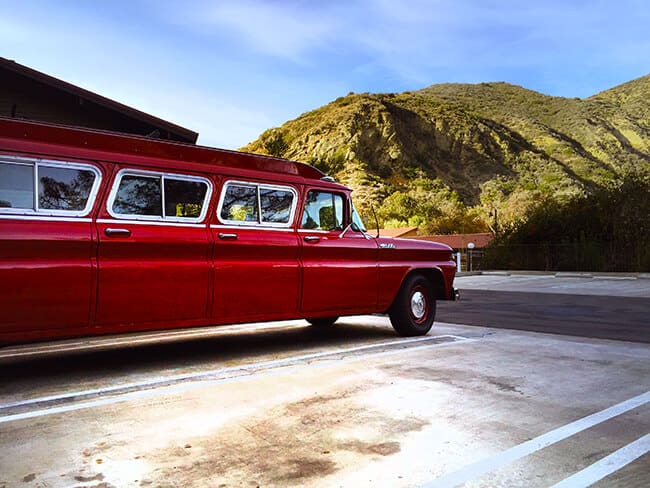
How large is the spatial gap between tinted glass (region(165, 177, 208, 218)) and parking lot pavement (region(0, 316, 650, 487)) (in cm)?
156

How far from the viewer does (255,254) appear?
6.38 meters

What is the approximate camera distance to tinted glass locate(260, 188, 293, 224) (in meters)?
6.68

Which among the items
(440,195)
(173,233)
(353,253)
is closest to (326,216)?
(353,253)

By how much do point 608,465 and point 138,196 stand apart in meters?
4.46

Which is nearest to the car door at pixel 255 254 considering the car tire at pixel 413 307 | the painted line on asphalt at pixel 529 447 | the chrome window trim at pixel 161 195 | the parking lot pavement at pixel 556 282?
the chrome window trim at pixel 161 195

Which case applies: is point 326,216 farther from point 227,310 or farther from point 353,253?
point 227,310

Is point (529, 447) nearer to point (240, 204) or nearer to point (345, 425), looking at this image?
point (345, 425)

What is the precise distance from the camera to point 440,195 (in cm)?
8438

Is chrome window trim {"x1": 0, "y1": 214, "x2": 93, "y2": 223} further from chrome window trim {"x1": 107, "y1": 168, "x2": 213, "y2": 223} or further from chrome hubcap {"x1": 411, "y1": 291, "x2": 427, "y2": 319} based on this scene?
chrome hubcap {"x1": 411, "y1": 291, "x2": 427, "y2": 319}

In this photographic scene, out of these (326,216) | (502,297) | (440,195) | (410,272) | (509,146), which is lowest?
(502,297)

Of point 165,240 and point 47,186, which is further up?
point 47,186

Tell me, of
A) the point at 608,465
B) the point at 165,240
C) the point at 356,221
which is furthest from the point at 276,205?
the point at 608,465

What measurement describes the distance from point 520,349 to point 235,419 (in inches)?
157

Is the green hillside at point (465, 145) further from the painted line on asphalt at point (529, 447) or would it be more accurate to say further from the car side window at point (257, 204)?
the painted line on asphalt at point (529, 447)
